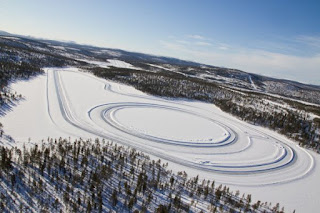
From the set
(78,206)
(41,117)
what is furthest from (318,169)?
(41,117)

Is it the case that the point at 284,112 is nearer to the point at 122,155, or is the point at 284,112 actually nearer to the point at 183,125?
the point at 183,125

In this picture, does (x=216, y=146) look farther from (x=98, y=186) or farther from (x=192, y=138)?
(x=98, y=186)

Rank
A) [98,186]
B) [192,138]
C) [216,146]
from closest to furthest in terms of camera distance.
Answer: [98,186], [216,146], [192,138]

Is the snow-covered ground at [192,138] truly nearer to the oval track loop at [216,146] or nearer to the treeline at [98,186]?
the oval track loop at [216,146]

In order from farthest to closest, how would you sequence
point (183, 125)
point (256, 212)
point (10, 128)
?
point (183, 125) → point (10, 128) → point (256, 212)

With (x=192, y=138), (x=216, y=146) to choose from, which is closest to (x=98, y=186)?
(x=192, y=138)

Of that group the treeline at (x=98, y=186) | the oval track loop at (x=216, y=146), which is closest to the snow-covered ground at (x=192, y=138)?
the oval track loop at (x=216, y=146)
